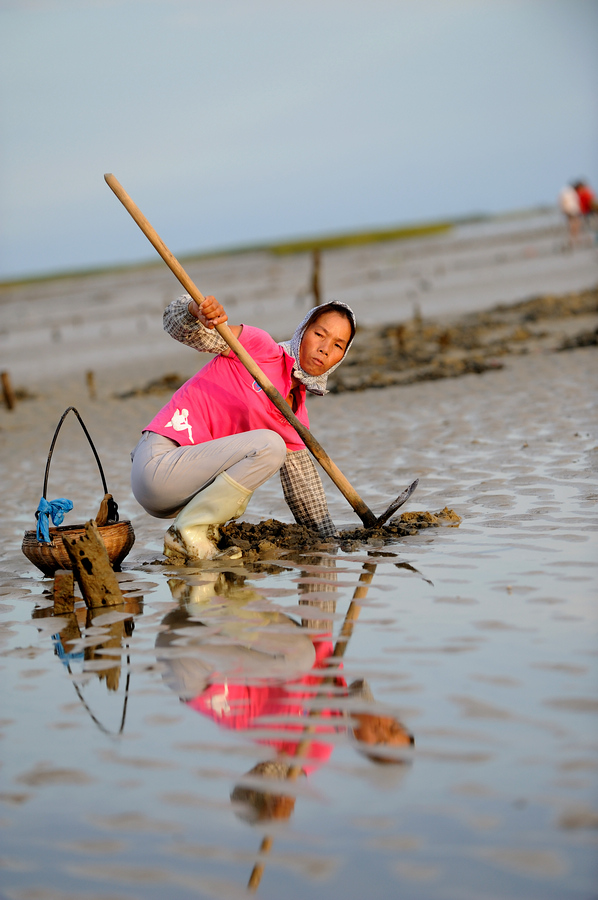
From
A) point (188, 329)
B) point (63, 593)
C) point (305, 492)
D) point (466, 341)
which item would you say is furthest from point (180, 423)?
point (466, 341)

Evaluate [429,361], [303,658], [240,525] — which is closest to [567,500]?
[240,525]

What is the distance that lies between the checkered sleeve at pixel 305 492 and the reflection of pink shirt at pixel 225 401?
28 cm

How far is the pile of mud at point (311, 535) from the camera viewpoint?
4734 millimetres

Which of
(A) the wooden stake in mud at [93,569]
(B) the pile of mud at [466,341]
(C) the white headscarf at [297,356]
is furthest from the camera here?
(B) the pile of mud at [466,341]

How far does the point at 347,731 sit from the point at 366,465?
13.9 feet

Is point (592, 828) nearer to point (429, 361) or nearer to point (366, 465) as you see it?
point (366, 465)

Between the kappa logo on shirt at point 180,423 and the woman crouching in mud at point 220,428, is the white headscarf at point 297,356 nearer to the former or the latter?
the woman crouching in mud at point 220,428

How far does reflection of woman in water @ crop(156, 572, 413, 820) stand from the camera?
2.52 m

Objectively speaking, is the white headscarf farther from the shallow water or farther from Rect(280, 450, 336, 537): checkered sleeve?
the shallow water

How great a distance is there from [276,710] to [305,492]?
2.17 meters

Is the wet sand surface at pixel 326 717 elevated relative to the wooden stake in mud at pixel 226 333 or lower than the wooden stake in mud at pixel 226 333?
lower

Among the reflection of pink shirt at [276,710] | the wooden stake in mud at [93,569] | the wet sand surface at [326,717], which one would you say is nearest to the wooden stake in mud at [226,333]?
→ the wet sand surface at [326,717]

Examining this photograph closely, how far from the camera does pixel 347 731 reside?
262 cm

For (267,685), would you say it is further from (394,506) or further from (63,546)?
(394,506)
